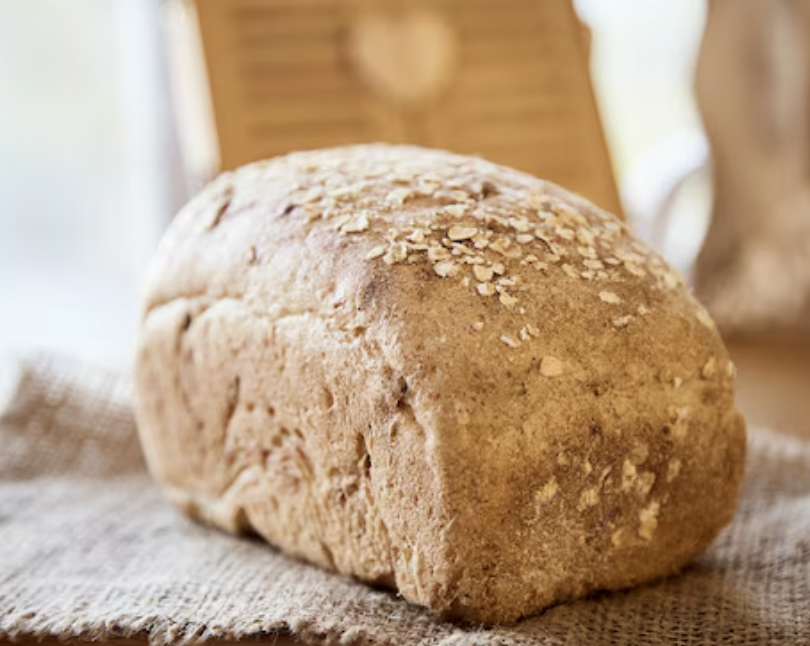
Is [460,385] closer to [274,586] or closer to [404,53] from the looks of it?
[274,586]

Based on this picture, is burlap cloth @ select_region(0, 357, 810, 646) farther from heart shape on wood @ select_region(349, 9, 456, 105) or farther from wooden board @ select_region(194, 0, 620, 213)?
heart shape on wood @ select_region(349, 9, 456, 105)

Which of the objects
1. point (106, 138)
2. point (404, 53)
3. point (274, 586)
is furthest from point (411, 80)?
point (274, 586)

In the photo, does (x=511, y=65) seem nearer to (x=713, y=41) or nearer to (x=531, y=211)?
(x=713, y=41)

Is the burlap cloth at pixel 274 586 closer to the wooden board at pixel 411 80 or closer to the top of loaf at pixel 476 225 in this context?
the top of loaf at pixel 476 225

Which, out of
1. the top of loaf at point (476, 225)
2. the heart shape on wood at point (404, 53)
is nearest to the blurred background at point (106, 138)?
the heart shape on wood at point (404, 53)

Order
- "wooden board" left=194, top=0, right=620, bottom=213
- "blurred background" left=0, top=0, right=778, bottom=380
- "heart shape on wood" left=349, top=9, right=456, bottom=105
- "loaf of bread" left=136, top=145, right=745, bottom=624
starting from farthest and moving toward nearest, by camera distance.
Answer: "blurred background" left=0, top=0, right=778, bottom=380 → "heart shape on wood" left=349, top=9, right=456, bottom=105 → "wooden board" left=194, top=0, right=620, bottom=213 → "loaf of bread" left=136, top=145, right=745, bottom=624

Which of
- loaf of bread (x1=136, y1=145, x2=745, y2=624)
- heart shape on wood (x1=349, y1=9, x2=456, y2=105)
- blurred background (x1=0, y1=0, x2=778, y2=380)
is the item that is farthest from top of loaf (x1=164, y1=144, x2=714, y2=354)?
blurred background (x1=0, y1=0, x2=778, y2=380)

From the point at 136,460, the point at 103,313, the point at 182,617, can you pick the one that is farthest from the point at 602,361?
the point at 103,313
